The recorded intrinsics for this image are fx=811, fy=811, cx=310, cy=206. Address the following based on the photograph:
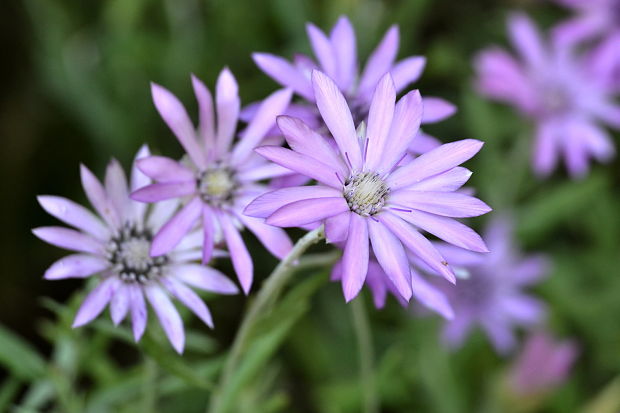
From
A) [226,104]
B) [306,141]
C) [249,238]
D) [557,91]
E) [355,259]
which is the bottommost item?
[355,259]

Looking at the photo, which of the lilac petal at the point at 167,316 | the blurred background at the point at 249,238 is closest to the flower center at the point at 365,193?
the lilac petal at the point at 167,316

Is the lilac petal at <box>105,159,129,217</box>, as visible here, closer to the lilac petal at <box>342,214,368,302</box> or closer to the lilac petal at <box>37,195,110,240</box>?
the lilac petal at <box>37,195,110,240</box>

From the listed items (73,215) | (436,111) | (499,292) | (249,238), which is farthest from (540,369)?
(73,215)

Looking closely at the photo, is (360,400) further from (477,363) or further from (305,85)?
(305,85)

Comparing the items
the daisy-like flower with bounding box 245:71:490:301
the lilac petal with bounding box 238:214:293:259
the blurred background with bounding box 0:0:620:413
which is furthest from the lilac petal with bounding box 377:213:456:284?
the blurred background with bounding box 0:0:620:413

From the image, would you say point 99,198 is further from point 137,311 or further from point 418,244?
point 418,244

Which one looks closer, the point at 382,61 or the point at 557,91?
the point at 382,61

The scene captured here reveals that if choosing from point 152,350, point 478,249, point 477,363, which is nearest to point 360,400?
point 477,363
